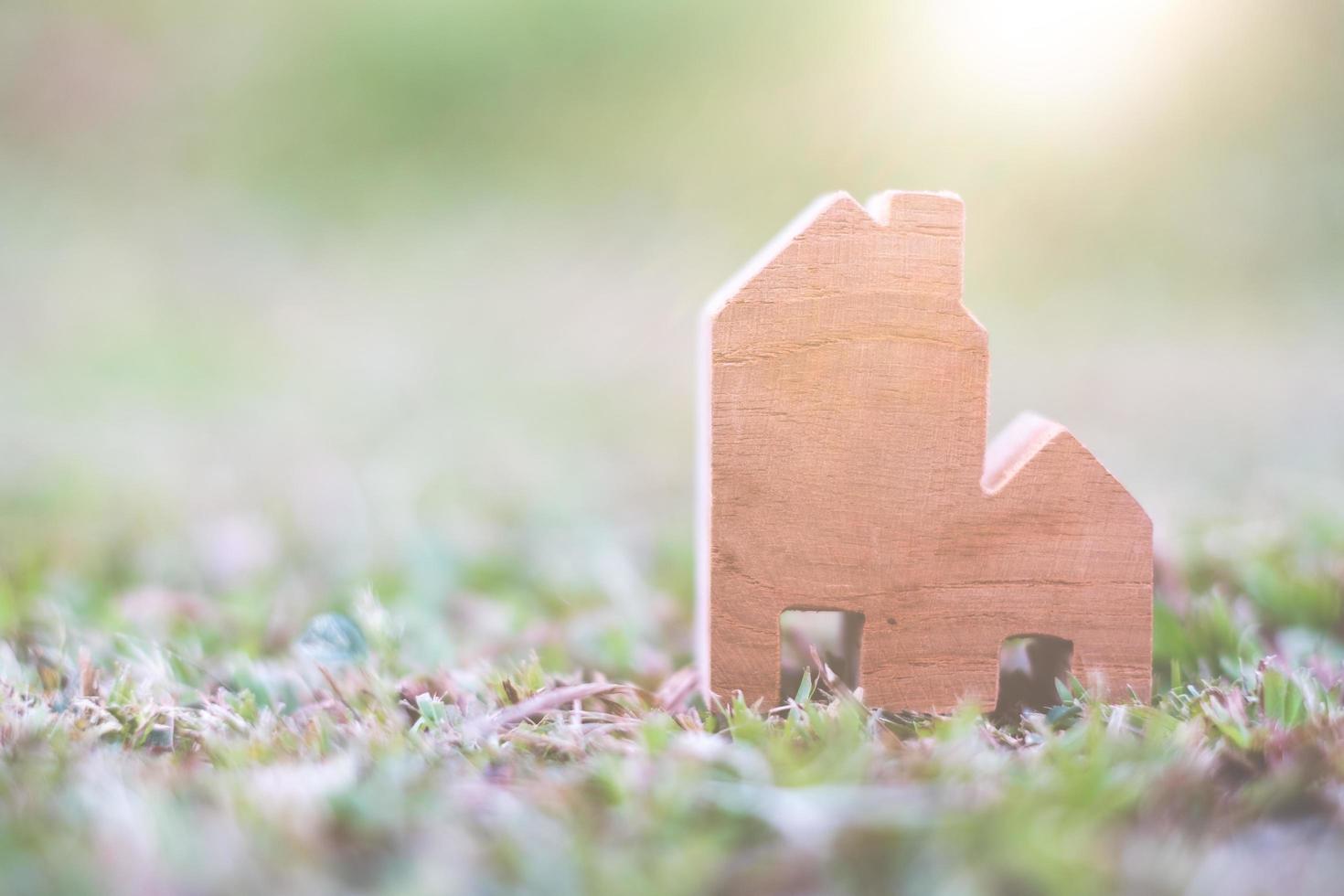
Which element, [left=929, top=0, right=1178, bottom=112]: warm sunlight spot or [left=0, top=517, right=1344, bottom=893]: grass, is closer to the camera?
[left=0, top=517, right=1344, bottom=893]: grass

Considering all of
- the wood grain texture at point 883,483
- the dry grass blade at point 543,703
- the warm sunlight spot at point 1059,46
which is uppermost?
the warm sunlight spot at point 1059,46

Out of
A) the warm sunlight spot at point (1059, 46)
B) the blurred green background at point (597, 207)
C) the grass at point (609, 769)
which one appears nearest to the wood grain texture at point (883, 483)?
the grass at point (609, 769)

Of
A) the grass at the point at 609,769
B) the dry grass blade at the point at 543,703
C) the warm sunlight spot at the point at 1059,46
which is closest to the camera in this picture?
the grass at the point at 609,769

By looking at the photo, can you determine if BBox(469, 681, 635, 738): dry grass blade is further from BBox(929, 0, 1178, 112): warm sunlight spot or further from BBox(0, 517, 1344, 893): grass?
BBox(929, 0, 1178, 112): warm sunlight spot

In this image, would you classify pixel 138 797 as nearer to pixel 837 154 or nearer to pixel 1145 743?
pixel 1145 743

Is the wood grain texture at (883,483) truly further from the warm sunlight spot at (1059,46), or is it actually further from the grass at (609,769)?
the warm sunlight spot at (1059,46)

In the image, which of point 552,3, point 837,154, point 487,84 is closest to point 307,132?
point 487,84

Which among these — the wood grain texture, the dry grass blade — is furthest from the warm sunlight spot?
the dry grass blade
